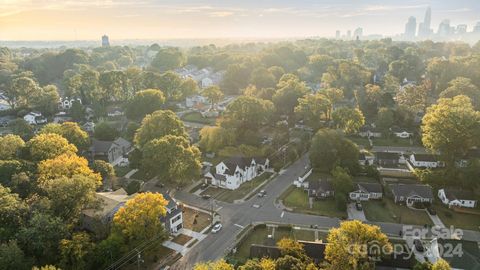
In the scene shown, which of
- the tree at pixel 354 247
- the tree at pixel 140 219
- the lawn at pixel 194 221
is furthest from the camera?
the lawn at pixel 194 221

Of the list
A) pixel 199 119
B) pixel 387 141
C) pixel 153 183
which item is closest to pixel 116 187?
pixel 153 183

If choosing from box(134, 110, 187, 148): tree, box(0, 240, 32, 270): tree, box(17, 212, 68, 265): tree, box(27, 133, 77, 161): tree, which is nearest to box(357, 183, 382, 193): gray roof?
box(134, 110, 187, 148): tree

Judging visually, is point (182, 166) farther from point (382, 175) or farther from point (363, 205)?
point (382, 175)

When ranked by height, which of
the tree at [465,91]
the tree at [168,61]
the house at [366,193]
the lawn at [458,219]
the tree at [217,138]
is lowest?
the lawn at [458,219]

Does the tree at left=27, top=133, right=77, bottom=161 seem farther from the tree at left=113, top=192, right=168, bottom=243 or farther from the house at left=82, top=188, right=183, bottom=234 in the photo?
the tree at left=113, top=192, right=168, bottom=243

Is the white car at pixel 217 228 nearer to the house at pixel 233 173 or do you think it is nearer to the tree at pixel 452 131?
the house at pixel 233 173

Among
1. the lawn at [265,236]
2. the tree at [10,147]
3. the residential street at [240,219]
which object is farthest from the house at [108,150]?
the lawn at [265,236]
